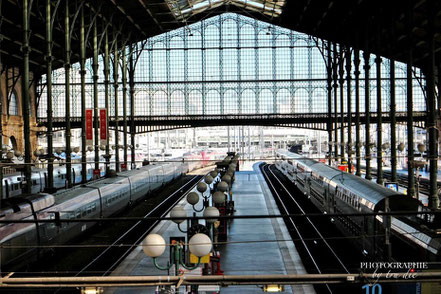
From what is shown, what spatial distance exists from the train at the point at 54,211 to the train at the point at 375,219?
828 cm

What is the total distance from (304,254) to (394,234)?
5973 mm

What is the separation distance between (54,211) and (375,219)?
11032 mm

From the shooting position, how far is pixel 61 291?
14.3m

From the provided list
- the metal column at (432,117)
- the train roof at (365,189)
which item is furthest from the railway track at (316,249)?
the metal column at (432,117)

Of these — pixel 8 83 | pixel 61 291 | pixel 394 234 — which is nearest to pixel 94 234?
pixel 61 291

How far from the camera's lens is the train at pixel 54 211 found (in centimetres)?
1459

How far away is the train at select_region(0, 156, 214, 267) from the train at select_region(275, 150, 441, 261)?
828 centimetres

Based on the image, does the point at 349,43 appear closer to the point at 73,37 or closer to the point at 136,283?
the point at 73,37

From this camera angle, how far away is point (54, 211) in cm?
1808

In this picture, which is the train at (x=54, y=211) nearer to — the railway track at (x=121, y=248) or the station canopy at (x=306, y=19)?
Answer: the railway track at (x=121, y=248)

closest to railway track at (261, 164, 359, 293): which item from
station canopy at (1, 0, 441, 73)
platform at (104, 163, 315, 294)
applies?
platform at (104, 163, 315, 294)

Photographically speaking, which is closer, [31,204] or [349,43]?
[31,204]

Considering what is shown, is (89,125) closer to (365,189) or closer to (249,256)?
(249,256)

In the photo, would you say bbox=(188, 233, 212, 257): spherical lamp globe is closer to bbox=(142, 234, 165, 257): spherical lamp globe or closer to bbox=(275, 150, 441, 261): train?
bbox=(142, 234, 165, 257): spherical lamp globe
